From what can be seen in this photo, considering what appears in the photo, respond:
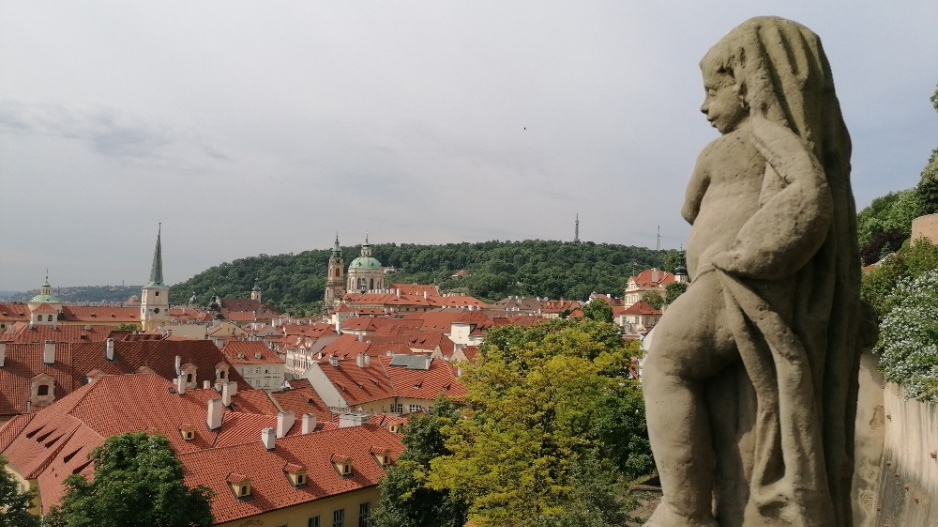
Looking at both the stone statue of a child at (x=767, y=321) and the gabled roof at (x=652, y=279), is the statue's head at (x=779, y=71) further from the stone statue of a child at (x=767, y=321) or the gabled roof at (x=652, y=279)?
the gabled roof at (x=652, y=279)

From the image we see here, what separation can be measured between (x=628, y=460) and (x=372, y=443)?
43.0ft

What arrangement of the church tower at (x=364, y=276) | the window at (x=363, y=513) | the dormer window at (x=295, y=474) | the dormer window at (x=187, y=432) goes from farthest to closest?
the church tower at (x=364, y=276) < the dormer window at (x=187, y=432) < the window at (x=363, y=513) < the dormer window at (x=295, y=474)

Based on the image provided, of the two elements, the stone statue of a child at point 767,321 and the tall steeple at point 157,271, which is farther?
the tall steeple at point 157,271

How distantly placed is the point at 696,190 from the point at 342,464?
26.4 m

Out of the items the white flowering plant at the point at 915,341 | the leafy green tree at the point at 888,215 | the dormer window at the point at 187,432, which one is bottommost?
the dormer window at the point at 187,432

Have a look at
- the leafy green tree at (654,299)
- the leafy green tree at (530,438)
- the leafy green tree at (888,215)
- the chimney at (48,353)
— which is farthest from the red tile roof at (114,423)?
the leafy green tree at (654,299)

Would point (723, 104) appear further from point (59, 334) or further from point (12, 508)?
point (59, 334)

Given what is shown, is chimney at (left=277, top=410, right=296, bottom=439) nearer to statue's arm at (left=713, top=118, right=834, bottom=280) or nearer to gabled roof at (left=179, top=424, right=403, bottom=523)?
gabled roof at (left=179, top=424, right=403, bottom=523)

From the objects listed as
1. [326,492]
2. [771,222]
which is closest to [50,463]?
[326,492]

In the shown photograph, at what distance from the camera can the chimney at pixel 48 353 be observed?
150ft

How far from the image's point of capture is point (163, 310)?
419ft

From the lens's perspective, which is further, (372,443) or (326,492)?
(372,443)

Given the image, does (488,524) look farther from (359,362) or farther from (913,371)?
(359,362)

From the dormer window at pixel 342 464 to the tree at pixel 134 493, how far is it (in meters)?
8.37
